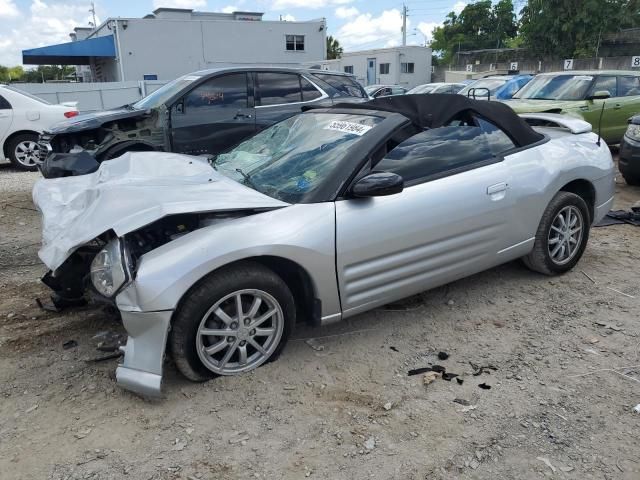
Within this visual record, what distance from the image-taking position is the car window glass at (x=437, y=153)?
348 cm

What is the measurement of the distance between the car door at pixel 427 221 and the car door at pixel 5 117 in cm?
879

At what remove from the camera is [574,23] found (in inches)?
1265

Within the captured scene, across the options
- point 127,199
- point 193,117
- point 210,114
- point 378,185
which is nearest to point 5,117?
point 193,117

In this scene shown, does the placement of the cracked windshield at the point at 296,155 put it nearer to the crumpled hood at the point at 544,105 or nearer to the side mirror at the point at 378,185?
the side mirror at the point at 378,185

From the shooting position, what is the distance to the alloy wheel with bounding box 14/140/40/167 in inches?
388

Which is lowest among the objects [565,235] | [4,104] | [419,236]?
[565,235]

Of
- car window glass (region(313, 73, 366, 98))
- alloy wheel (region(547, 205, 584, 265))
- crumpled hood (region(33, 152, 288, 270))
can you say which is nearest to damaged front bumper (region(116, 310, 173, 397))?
crumpled hood (region(33, 152, 288, 270))

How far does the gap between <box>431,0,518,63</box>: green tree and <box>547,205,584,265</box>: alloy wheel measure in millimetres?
54680

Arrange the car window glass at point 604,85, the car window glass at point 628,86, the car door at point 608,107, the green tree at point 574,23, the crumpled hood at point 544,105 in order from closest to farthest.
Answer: the crumpled hood at point 544,105 → the car door at point 608,107 → the car window glass at point 604,85 → the car window glass at point 628,86 → the green tree at point 574,23

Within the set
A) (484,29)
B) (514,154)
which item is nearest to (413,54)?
(484,29)

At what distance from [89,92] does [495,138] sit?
17.9 meters

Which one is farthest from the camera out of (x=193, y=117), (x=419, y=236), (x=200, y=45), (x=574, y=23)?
(x=574, y=23)

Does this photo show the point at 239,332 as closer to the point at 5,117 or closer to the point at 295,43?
the point at 5,117

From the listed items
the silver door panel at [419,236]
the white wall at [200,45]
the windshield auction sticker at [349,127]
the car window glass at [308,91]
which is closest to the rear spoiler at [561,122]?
the silver door panel at [419,236]
